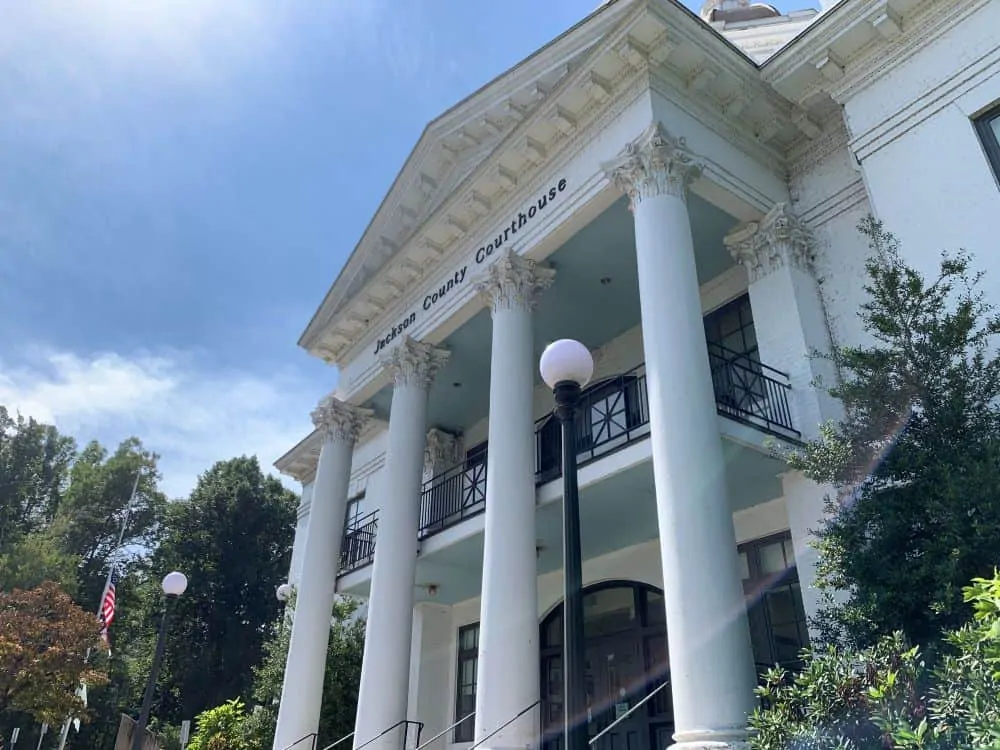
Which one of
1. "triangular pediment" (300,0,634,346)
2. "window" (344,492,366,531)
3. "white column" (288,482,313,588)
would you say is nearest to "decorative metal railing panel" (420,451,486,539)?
"window" (344,492,366,531)

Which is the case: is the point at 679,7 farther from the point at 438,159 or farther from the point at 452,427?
the point at 452,427

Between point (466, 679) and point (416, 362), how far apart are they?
24.1ft

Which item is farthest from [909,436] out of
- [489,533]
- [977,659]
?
[489,533]

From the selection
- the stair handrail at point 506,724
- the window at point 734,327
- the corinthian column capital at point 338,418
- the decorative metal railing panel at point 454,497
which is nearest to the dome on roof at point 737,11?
the window at point 734,327

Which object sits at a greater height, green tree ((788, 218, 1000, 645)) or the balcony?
the balcony

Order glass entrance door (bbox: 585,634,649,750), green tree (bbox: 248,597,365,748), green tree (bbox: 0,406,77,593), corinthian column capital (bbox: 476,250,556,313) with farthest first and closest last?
green tree (bbox: 0,406,77,593), green tree (bbox: 248,597,365,748), corinthian column capital (bbox: 476,250,556,313), glass entrance door (bbox: 585,634,649,750)

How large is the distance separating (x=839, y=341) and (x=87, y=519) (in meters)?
46.0

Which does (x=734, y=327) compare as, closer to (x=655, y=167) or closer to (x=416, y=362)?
(x=655, y=167)

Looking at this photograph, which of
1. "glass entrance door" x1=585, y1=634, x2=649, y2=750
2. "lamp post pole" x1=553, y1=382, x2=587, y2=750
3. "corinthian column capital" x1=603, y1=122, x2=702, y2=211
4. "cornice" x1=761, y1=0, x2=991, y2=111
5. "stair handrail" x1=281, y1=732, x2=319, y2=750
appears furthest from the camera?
"stair handrail" x1=281, y1=732, x2=319, y2=750

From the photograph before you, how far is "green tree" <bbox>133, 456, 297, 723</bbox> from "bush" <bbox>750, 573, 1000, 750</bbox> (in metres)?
37.7

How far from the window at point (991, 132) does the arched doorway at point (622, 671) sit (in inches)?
321

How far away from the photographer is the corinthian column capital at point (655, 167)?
34.2 feet

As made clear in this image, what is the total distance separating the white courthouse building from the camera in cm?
932

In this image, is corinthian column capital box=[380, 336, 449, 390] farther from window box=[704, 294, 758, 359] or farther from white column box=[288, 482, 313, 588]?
white column box=[288, 482, 313, 588]
